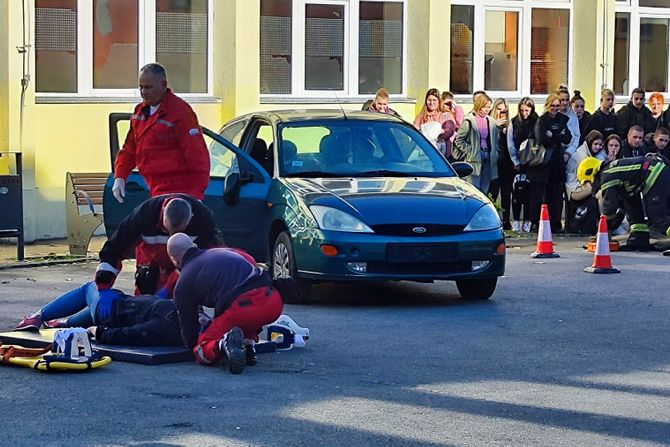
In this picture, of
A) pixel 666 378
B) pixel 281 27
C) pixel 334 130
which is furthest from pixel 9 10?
pixel 666 378

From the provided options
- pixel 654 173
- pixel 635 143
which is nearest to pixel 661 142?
pixel 635 143

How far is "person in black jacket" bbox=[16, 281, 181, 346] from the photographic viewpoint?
9.84 m

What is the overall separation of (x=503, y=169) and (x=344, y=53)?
320cm

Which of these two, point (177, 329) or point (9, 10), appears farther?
point (9, 10)

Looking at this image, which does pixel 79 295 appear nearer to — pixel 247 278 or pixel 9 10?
pixel 247 278

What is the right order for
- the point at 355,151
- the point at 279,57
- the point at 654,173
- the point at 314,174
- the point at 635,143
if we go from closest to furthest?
the point at 314,174, the point at 355,151, the point at 654,173, the point at 635,143, the point at 279,57

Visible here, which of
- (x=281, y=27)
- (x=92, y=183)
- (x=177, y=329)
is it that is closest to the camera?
(x=177, y=329)

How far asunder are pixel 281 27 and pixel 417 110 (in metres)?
2.46

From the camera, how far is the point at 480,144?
19.6 metres

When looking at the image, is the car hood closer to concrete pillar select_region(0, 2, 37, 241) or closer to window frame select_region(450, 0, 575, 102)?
concrete pillar select_region(0, 2, 37, 241)

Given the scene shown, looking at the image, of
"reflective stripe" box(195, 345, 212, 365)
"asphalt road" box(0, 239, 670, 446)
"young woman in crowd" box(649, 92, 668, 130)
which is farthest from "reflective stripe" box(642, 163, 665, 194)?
"reflective stripe" box(195, 345, 212, 365)

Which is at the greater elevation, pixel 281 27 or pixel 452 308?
pixel 281 27

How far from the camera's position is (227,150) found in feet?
46.9

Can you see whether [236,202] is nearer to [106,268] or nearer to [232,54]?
[106,268]
